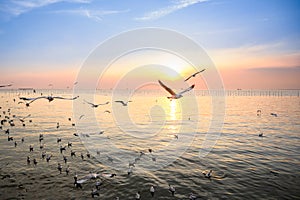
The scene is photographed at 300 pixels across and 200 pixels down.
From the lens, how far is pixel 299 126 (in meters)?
54.8

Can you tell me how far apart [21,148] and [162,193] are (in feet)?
79.0

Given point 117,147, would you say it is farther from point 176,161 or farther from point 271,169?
point 271,169

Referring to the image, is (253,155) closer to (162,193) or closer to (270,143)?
(270,143)

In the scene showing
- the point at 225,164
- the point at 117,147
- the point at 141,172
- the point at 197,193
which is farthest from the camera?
the point at 117,147

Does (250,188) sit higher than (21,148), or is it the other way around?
(21,148)

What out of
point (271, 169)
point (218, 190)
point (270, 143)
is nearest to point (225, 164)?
point (271, 169)

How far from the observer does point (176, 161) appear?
29281 mm

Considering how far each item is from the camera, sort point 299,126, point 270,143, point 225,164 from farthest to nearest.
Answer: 1. point 299,126
2. point 270,143
3. point 225,164

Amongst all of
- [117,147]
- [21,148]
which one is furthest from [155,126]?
[21,148]

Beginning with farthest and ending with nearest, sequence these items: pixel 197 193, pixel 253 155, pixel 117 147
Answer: pixel 117 147
pixel 253 155
pixel 197 193

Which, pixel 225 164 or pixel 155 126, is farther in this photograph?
pixel 155 126

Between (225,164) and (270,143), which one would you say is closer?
(225,164)

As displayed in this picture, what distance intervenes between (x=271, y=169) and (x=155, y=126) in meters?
32.2

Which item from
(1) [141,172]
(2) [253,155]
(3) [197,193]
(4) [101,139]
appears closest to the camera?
(3) [197,193]
